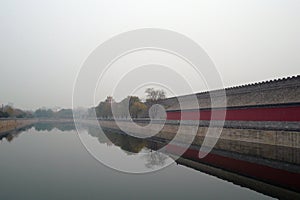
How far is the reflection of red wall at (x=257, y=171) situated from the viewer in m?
7.92

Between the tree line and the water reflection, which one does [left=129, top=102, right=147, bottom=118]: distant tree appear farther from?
the water reflection

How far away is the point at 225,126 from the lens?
63.3ft

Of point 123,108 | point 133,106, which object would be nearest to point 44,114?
point 123,108

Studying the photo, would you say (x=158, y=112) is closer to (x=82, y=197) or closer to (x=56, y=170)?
(x=56, y=170)

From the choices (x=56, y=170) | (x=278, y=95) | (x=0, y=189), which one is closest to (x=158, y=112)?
(x=278, y=95)

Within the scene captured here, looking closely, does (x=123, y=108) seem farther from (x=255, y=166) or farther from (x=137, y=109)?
(x=255, y=166)

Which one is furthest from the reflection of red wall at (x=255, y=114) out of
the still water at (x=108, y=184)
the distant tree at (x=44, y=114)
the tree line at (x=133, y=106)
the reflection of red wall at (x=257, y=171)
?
the distant tree at (x=44, y=114)

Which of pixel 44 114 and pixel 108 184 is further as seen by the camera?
pixel 44 114

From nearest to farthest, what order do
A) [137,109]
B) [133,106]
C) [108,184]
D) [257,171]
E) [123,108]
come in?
[108,184] → [257,171] → [137,109] → [133,106] → [123,108]

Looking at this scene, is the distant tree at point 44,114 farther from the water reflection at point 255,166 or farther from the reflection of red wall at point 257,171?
the reflection of red wall at point 257,171

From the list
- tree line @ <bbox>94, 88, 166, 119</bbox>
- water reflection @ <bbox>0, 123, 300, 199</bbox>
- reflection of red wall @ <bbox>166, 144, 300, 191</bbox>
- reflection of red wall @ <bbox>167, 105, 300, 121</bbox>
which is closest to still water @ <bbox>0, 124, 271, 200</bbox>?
water reflection @ <bbox>0, 123, 300, 199</bbox>

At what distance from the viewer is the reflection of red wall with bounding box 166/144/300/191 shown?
792 centimetres

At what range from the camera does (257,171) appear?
941 centimetres

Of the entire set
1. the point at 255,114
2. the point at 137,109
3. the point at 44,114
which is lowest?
the point at 255,114
